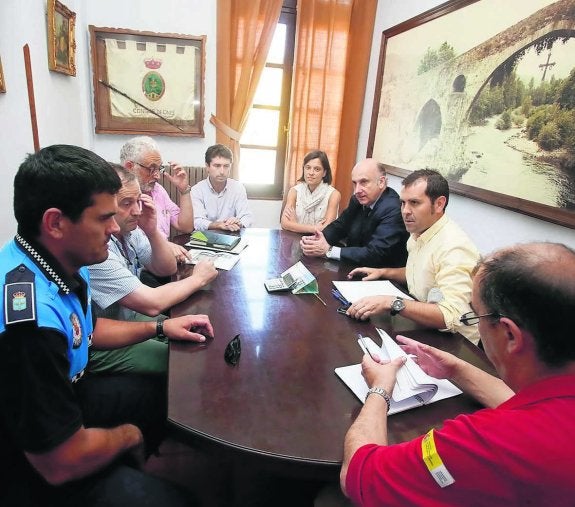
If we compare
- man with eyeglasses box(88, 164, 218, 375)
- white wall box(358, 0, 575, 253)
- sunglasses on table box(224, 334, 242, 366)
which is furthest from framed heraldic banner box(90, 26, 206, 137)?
sunglasses on table box(224, 334, 242, 366)

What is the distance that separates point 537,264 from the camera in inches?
25.0

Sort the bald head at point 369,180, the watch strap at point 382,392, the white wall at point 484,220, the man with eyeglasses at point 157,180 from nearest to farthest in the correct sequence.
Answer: the watch strap at point 382,392, the white wall at point 484,220, the man with eyeglasses at point 157,180, the bald head at point 369,180

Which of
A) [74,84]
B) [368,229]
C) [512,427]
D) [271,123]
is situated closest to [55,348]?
[512,427]

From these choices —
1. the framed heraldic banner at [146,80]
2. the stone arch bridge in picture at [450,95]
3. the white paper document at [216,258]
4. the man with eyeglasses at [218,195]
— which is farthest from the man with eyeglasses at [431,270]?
the framed heraldic banner at [146,80]

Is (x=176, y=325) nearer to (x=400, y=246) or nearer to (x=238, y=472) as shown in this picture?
(x=238, y=472)

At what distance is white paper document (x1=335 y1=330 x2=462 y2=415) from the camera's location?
3.02 ft

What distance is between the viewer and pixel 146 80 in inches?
130

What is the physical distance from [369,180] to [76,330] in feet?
5.89

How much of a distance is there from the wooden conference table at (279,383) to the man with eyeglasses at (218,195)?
4.57 feet

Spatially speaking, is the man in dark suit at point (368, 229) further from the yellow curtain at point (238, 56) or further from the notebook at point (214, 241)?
the yellow curtain at point (238, 56)

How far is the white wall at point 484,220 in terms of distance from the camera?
181cm

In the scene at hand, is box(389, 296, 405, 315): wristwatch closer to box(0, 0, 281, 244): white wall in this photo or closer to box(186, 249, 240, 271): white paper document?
box(186, 249, 240, 271): white paper document

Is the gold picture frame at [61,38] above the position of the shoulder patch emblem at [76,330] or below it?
above

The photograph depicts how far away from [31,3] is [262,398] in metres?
2.52
